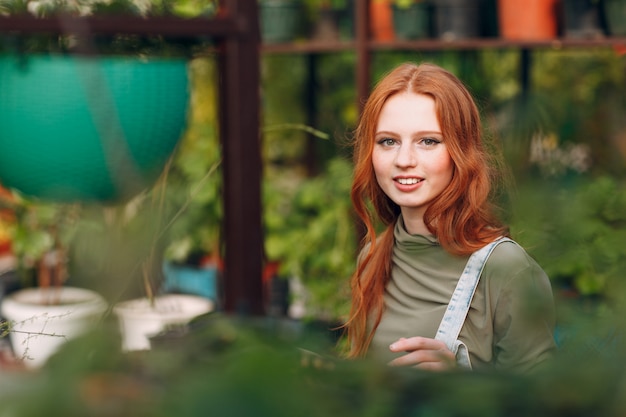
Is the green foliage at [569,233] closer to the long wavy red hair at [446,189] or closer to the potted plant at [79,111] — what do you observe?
the long wavy red hair at [446,189]

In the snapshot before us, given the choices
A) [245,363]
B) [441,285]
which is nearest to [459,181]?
[441,285]

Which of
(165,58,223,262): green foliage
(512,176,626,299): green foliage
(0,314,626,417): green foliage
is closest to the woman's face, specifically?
(512,176,626,299): green foliage

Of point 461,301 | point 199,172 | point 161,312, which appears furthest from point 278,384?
point 199,172

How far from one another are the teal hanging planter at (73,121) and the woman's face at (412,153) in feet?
1.95

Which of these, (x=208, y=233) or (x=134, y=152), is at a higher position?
(x=134, y=152)

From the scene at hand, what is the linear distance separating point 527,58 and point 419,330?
108 inches

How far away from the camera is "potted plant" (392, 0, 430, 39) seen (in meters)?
3.61

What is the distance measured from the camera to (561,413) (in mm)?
459

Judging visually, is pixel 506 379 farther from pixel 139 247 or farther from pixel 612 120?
pixel 612 120

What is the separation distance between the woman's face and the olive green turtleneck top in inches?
3.9

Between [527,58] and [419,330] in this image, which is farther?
[527,58]

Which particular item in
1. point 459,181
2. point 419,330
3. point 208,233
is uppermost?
point 459,181

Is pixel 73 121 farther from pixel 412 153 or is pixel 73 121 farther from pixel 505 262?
pixel 505 262

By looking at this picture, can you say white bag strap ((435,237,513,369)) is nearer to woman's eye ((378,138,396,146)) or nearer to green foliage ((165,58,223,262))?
woman's eye ((378,138,396,146))
